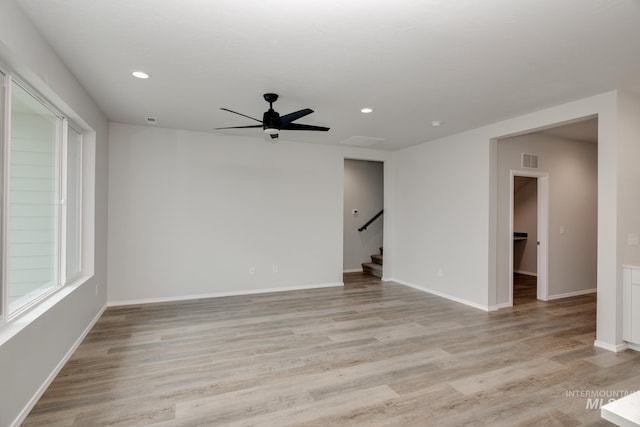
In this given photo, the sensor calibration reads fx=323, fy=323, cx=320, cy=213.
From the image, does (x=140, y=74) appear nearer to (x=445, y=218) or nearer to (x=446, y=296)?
(x=445, y=218)

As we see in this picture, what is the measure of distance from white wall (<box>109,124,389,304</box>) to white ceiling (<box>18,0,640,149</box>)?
1108 millimetres

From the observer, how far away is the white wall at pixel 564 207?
189 inches

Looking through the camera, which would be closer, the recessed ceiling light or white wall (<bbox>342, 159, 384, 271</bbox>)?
the recessed ceiling light

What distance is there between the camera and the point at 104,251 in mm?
4457

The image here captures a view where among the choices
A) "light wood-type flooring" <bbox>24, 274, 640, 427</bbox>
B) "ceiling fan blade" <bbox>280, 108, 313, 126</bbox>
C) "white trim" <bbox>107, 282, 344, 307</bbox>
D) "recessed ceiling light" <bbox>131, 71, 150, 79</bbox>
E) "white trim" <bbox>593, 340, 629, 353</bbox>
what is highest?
"recessed ceiling light" <bbox>131, 71, 150, 79</bbox>

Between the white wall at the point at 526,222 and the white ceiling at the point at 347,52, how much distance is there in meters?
3.81

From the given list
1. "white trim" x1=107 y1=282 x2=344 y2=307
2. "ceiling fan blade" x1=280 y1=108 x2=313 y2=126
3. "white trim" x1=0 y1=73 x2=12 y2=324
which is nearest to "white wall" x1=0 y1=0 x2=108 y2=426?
"white trim" x1=0 y1=73 x2=12 y2=324

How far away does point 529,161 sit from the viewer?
500cm

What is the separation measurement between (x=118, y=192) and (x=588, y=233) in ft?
25.3

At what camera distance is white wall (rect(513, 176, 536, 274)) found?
699 cm

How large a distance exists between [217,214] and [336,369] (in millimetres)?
3306

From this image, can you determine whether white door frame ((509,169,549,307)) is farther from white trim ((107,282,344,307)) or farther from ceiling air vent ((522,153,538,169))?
white trim ((107,282,344,307))

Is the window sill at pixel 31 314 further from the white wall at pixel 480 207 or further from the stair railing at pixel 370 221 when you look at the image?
the stair railing at pixel 370 221

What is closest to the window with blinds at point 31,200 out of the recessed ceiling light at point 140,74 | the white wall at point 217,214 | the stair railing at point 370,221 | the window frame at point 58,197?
the window frame at point 58,197
